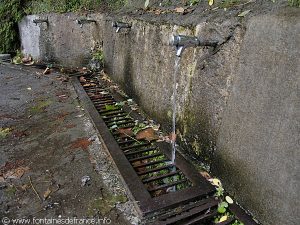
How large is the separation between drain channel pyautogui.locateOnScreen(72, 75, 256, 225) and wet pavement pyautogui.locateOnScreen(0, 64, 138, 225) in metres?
0.11

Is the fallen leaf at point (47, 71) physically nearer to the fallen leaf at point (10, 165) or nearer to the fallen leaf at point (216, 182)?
Result: the fallen leaf at point (10, 165)

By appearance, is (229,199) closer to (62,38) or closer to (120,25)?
(120,25)

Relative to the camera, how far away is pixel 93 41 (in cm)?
625

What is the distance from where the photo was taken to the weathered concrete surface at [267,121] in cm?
172

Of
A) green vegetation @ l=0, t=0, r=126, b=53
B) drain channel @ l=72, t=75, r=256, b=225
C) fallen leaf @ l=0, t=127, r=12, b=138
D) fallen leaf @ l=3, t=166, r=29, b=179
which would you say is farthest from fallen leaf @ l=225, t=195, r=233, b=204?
green vegetation @ l=0, t=0, r=126, b=53

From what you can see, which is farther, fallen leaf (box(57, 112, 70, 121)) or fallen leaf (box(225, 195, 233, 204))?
fallen leaf (box(57, 112, 70, 121))

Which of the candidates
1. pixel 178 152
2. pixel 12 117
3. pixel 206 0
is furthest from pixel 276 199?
pixel 12 117

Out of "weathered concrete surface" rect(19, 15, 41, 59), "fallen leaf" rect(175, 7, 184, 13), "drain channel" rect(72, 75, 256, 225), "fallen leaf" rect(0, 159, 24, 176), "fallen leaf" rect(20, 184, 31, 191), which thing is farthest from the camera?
"weathered concrete surface" rect(19, 15, 41, 59)

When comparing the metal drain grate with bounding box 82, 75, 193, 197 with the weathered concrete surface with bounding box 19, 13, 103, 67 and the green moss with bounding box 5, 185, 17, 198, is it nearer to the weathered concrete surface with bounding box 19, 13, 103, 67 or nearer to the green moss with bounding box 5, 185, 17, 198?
the green moss with bounding box 5, 185, 17, 198

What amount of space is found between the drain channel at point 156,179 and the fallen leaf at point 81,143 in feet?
0.59

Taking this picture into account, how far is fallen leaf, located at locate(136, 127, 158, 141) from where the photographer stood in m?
3.28

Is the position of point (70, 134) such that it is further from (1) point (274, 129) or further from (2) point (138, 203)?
(1) point (274, 129)

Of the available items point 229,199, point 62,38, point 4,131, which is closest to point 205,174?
point 229,199

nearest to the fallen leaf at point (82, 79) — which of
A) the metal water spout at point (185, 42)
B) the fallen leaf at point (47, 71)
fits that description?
the fallen leaf at point (47, 71)
